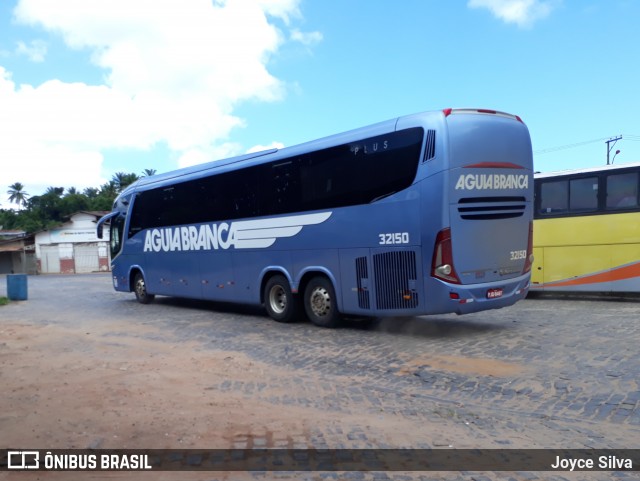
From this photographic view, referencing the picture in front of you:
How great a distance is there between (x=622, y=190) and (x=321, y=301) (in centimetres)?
835

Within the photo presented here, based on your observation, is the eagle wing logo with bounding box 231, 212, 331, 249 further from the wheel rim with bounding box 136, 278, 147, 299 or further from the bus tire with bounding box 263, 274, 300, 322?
the wheel rim with bounding box 136, 278, 147, 299

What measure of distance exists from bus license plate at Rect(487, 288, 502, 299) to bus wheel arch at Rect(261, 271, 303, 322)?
4.22 meters

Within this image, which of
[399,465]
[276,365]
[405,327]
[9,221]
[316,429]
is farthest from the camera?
[9,221]

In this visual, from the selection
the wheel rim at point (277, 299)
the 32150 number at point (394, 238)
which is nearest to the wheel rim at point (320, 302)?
the wheel rim at point (277, 299)

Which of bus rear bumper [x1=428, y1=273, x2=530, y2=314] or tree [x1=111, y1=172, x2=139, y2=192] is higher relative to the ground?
tree [x1=111, y1=172, x2=139, y2=192]

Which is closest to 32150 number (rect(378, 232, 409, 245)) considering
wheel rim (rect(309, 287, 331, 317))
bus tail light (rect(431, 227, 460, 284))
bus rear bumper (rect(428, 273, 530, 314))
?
bus tail light (rect(431, 227, 460, 284))

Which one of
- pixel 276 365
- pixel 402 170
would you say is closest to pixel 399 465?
pixel 276 365

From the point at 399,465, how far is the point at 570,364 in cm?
412

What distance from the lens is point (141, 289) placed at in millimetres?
17062

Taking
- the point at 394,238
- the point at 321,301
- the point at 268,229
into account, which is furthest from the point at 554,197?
the point at 268,229

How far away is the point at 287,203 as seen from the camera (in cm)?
1145

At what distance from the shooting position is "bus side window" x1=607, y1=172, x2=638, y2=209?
43.3 feet

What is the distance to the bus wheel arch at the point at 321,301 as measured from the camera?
10672 mm

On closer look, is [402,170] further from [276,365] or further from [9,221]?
[9,221]
